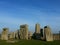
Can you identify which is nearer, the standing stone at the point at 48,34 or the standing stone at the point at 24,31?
the standing stone at the point at 48,34

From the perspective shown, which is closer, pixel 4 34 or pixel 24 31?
pixel 4 34

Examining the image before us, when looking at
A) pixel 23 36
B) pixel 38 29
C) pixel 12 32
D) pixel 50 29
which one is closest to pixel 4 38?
pixel 23 36

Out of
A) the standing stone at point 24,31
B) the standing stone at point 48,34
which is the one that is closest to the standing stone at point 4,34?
the standing stone at point 24,31

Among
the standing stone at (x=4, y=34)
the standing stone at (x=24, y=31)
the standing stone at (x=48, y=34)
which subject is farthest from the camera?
the standing stone at (x=24, y=31)

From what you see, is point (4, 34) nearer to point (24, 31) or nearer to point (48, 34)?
point (24, 31)

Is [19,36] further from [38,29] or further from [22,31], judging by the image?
[38,29]

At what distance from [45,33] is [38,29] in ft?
51.2

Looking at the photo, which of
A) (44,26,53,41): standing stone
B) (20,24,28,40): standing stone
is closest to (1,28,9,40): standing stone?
(20,24,28,40): standing stone

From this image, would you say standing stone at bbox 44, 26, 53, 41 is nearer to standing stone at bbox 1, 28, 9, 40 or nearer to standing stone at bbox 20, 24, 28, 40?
standing stone at bbox 20, 24, 28, 40

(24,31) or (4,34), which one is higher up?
(24,31)

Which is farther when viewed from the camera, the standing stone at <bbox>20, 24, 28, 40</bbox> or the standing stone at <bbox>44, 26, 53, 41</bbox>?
the standing stone at <bbox>20, 24, 28, 40</bbox>

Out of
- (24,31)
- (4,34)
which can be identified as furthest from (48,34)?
(4,34)

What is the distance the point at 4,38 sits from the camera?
3662 centimetres

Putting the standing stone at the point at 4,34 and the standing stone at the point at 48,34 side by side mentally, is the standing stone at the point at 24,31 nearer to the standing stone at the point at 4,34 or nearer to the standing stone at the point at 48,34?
the standing stone at the point at 4,34
